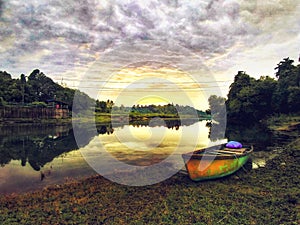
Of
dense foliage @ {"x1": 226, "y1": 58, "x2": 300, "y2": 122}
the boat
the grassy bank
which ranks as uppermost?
dense foliage @ {"x1": 226, "y1": 58, "x2": 300, "y2": 122}

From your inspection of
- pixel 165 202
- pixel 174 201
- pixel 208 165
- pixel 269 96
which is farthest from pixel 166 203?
pixel 269 96

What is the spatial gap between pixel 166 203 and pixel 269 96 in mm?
44530

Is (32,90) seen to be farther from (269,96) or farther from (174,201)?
(174,201)

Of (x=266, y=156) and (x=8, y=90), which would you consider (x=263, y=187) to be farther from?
(x=8, y=90)

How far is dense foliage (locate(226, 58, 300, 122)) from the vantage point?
38.7 meters

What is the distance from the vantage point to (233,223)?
22.9 ft

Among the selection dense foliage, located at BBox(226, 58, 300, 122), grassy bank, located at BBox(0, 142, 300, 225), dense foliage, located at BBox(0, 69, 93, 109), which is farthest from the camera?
dense foliage, located at BBox(0, 69, 93, 109)

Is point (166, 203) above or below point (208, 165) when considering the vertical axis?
below

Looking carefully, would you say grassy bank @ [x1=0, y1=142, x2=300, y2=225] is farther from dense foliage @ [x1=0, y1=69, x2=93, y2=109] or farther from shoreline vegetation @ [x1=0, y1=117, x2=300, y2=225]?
dense foliage @ [x1=0, y1=69, x2=93, y2=109]

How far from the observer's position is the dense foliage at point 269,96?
38713 millimetres

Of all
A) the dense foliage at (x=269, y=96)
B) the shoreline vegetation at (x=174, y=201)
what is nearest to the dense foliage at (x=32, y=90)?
the dense foliage at (x=269, y=96)

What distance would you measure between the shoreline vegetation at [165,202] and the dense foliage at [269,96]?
32427 millimetres

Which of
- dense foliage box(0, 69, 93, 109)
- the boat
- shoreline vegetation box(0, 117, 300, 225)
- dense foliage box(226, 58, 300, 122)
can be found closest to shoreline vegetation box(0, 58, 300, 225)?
shoreline vegetation box(0, 117, 300, 225)

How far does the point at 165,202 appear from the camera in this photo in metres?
8.64
